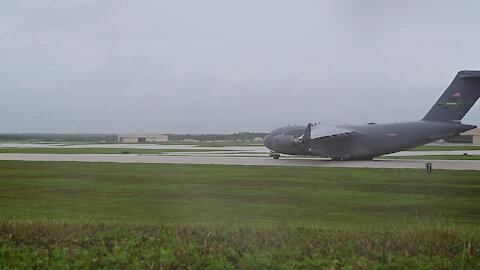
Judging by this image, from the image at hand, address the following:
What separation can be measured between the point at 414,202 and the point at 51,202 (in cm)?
1283

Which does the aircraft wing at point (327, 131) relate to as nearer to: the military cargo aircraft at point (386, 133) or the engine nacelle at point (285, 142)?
the military cargo aircraft at point (386, 133)

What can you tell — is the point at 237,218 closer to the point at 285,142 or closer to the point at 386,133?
the point at 386,133

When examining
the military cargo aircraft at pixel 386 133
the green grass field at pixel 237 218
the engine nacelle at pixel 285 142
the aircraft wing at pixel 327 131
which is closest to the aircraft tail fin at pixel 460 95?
the military cargo aircraft at pixel 386 133

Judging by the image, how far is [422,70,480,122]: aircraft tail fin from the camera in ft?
131

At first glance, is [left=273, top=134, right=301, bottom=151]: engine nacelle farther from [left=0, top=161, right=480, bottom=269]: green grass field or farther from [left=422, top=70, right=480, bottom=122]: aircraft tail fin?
[left=0, top=161, right=480, bottom=269]: green grass field

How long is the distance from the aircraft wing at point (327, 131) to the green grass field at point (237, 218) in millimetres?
10000

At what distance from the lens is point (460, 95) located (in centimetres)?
4025

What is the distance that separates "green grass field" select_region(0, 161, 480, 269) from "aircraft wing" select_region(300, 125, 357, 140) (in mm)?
10000

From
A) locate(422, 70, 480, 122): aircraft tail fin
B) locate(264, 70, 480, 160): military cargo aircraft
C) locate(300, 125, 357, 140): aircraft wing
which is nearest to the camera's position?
locate(422, 70, 480, 122): aircraft tail fin

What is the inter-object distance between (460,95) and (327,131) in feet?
35.1

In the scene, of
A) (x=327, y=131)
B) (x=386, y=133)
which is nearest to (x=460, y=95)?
(x=386, y=133)

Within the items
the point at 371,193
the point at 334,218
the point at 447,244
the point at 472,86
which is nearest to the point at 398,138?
the point at 472,86

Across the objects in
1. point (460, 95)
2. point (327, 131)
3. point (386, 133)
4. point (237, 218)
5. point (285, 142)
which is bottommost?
point (237, 218)

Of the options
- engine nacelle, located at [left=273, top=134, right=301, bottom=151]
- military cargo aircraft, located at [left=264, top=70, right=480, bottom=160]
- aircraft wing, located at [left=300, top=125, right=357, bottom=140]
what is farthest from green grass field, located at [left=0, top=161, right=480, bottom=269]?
engine nacelle, located at [left=273, top=134, right=301, bottom=151]
